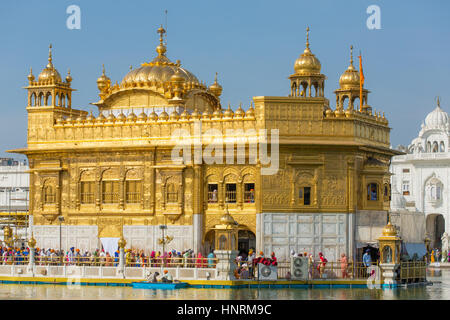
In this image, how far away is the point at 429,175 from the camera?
2761 inches

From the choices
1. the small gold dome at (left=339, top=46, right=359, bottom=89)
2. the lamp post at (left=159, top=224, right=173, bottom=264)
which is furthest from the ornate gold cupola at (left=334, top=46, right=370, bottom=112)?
the lamp post at (left=159, top=224, right=173, bottom=264)

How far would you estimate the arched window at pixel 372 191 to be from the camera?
3822 centimetres

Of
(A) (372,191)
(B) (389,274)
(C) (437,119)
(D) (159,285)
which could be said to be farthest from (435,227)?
(D) (159,285)

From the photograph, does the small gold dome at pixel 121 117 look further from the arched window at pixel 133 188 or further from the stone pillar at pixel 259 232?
the stone pillar at pixel 259 232

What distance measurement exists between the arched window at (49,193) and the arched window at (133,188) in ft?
11.5

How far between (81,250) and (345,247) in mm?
10962

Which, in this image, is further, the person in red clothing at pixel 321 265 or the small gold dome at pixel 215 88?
the small gold dome at pixel 215 88

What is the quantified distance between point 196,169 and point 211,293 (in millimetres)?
7487

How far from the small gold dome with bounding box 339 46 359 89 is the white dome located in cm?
3136

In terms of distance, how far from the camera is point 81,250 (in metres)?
40.7

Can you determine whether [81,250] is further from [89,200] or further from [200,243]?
[200,243]

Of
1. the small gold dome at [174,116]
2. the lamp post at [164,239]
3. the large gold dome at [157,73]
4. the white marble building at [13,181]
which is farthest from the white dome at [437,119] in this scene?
the lamp post at [164,239]
